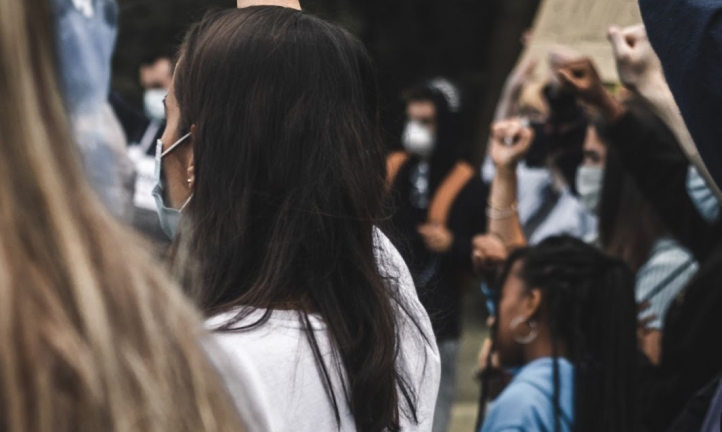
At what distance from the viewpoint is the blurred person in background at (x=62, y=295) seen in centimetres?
85

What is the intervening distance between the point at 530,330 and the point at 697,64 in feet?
4.21

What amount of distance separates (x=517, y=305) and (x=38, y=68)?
2.28 meters

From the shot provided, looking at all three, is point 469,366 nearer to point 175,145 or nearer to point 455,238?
point 455,238

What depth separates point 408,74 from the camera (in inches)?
493

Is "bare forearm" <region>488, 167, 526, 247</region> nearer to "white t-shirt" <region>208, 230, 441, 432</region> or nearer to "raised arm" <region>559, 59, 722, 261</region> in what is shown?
"raised arm" <region>559, 59, 722, 261</region>

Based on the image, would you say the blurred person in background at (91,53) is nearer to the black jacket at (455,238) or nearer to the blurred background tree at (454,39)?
the black jacket at (455,238)

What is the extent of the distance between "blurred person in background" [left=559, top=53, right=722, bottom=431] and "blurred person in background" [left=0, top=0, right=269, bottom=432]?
7.45ft

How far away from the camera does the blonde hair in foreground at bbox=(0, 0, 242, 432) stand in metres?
0.85

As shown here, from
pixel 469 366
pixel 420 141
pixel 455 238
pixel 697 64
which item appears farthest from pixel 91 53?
pixel 469 366

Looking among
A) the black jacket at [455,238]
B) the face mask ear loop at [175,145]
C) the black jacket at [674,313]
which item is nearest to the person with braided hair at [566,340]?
the black jacket at [674,313]

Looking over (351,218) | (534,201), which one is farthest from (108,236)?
(534,201)

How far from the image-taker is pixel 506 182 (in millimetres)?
3783

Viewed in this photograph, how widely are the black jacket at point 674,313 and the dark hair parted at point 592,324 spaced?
0.28 m

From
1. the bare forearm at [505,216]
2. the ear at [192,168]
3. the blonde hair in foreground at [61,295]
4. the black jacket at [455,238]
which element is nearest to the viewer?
the blonde hair in foreground at [61,295]
